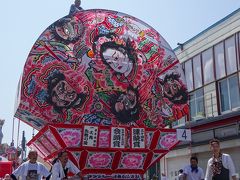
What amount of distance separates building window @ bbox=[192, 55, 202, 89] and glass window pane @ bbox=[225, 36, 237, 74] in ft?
7.47

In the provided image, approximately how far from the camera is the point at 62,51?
1012 cm

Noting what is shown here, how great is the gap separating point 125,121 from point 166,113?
1291 mm

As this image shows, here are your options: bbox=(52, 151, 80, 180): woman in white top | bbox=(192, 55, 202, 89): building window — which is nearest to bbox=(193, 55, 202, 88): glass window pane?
bbox=(192, 55, 202, 89): building window

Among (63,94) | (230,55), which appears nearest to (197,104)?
(230,55)

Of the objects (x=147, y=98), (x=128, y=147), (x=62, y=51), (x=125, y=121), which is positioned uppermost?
(x=62, y=51)

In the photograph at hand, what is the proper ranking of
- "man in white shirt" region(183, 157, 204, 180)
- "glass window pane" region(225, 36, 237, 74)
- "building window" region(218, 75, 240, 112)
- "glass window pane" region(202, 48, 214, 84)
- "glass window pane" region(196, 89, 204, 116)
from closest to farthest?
"man in white shirt" region(183, 157, 204, 180)
"building window" region(218, 75, 240, 112)
"glass window pane" region(225, 36, 237, 74)
"glass window pane" region(202, 48, 214, 84)
"glass window pane" region(196, 89, 204, 116)

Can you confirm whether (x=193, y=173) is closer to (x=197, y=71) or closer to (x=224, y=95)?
(x=224, y=95)

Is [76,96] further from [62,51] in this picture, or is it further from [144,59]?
[144,59]

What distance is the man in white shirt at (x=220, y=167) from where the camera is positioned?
6312 millimetres

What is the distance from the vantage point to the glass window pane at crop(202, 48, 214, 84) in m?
17.8

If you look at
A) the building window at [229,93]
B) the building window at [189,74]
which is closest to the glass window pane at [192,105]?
the building window at [189,74]

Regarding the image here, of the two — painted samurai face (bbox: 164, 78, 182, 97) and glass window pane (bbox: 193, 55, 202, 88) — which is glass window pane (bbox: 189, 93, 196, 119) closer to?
glass window pane (bbox: 193, 55, 202, 88)

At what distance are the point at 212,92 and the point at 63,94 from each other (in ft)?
31.2

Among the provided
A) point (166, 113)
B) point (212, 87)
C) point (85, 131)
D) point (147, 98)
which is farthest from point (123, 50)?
point (212, 87)
